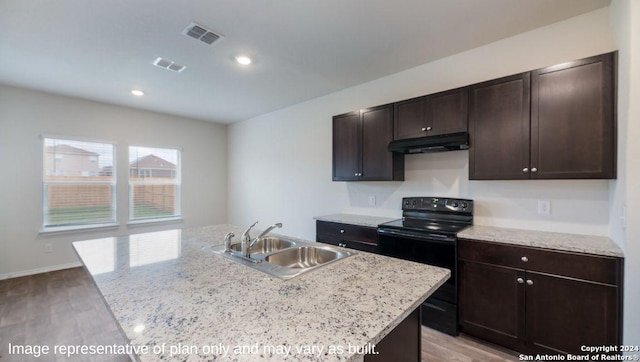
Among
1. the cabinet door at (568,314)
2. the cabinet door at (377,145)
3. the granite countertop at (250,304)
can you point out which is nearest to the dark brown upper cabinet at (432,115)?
the cabinet door at (377,145)

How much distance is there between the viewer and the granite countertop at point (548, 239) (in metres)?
1.78

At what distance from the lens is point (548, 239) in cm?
205

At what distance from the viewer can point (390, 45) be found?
8.64ft

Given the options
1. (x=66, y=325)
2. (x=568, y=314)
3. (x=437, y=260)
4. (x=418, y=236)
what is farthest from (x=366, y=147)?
(x=66, y=325)

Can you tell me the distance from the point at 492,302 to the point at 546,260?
513mm

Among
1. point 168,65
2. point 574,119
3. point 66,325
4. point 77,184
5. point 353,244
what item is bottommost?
point 66,325

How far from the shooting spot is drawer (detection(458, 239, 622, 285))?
1714 mm

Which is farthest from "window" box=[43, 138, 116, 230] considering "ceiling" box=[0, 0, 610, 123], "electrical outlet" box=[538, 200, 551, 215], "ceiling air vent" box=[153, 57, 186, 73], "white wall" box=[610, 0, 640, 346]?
"white wall" box=[610, 0, 640, 346]

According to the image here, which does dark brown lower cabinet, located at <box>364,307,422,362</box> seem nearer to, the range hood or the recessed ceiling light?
the range hood

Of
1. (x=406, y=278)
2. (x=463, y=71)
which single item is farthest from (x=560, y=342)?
(x=463, y=71)

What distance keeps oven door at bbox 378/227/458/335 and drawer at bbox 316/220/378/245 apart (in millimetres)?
336

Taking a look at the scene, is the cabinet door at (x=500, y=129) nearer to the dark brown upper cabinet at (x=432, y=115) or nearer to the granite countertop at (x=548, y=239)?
the dark brown upper cabinet at (x=432, y=115)

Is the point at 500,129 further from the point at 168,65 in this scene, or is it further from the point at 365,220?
the point at 168,65

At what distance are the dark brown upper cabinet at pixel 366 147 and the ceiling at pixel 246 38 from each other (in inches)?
21.3
